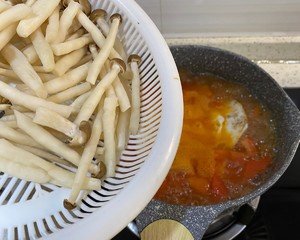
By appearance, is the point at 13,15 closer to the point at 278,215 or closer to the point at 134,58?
the point at 134,58

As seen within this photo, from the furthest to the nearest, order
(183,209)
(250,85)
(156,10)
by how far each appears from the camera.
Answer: (156,10) < (250,85) < (183,209)

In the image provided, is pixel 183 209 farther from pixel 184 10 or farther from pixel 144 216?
pixel 184 10

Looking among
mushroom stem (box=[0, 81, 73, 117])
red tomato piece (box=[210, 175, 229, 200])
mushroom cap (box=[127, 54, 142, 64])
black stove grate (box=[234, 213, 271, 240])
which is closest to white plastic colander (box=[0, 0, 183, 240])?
mushroom cap (box=[127, 54, 142, 64])

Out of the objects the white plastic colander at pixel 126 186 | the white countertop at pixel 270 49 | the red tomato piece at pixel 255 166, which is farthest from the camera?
the white countertop at pixel 270 49

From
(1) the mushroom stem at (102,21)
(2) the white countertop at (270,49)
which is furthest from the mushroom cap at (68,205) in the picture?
(2) the white countertop at (270,49)

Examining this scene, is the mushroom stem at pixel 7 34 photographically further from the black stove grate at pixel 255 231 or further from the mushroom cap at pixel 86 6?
the black stove grate at pixel 255 231

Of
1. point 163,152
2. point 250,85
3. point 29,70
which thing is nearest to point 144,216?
point 163,152
